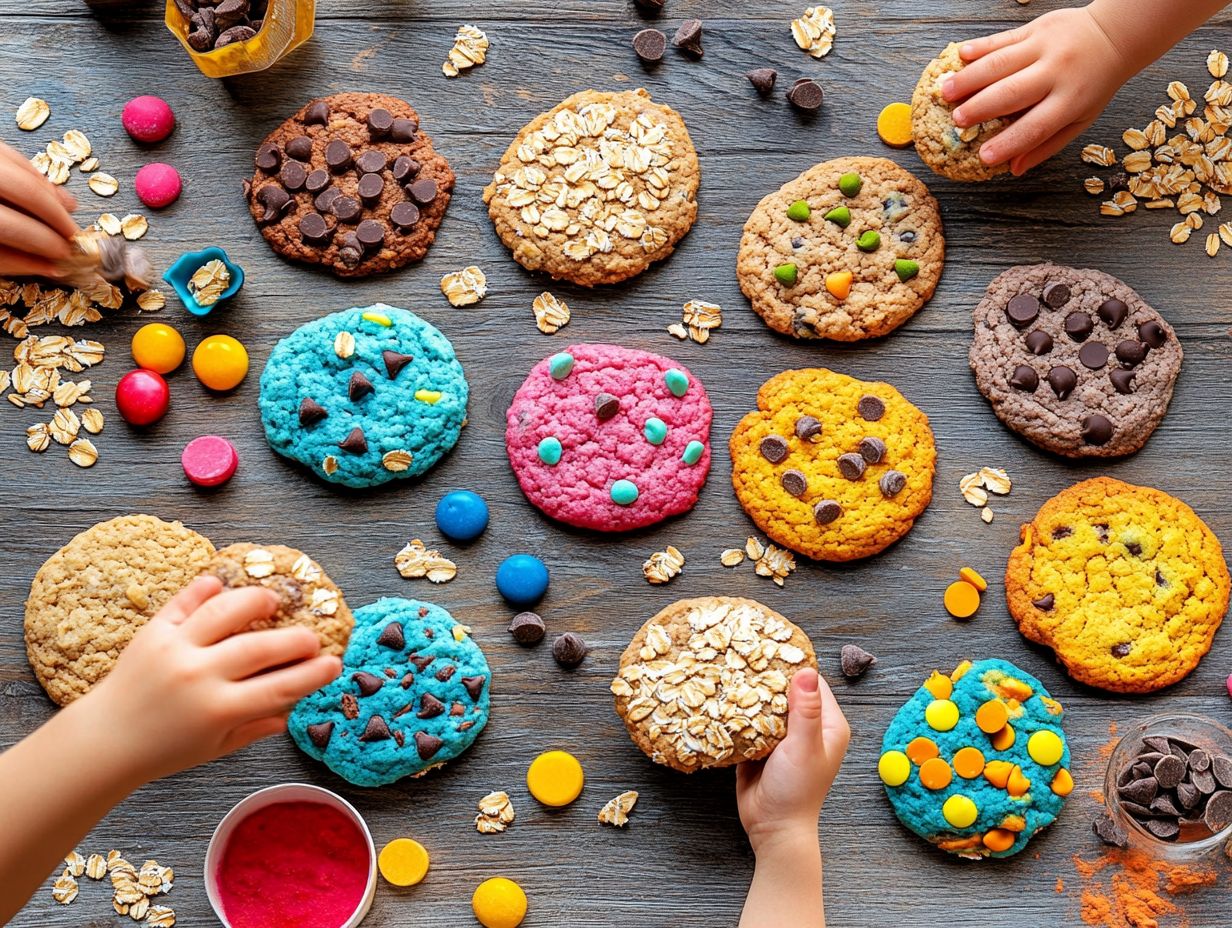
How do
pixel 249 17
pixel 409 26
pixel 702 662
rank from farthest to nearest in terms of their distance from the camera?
pixel 409 26, pixel 249 17, pixel 702 662

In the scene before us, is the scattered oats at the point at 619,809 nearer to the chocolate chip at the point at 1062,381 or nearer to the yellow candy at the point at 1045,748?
the yellow candy at the point at 1045,748

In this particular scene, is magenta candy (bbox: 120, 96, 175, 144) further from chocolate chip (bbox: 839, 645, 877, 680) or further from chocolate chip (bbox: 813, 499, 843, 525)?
chocolate chip (bbox: 839, 645, 877, 680)

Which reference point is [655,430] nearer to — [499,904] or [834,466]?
[834,466]

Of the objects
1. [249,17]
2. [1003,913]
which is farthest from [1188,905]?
[249,17]

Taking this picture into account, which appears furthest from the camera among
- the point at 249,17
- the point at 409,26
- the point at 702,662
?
the point at 409,26

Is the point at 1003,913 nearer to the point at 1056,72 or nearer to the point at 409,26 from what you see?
the point at 1056,72
